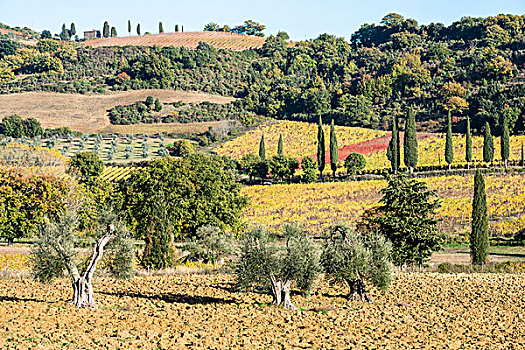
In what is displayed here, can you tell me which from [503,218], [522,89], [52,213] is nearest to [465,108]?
[522,89]

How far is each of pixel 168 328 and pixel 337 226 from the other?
38.0 ft

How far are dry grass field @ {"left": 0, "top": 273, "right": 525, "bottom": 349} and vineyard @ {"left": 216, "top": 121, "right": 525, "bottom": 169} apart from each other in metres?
63.4

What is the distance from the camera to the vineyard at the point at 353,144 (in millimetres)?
99938

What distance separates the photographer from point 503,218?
64375 millimetres

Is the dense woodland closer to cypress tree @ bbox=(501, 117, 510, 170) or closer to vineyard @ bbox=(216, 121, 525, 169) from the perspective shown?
vineyard @ bbox=(216, 121, 525, 169)

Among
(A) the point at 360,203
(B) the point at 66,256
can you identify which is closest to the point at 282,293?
(B) the point at 66,256

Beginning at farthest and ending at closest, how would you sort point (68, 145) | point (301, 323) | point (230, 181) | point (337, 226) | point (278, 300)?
point (68, 145)
point (230, 181)
point (337, 226)
point (278, 300)
point (301, 323)

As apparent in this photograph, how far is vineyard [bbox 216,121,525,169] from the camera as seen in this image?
99.9m

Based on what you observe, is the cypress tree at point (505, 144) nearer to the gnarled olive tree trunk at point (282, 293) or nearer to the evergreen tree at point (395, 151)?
the evergreen tree at point (395, 151)

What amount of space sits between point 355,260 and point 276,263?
497 centimetres

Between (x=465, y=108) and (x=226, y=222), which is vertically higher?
(x=465, y=108)

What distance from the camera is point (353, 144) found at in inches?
4688

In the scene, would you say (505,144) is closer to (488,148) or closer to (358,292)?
(488,148)

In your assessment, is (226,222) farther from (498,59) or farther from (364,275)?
(498,59)
